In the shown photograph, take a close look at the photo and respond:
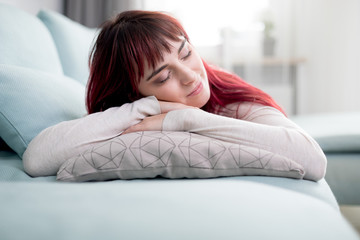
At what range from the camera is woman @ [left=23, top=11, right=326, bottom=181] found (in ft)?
2.70

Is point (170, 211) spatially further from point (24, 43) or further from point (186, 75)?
point (24, 43)

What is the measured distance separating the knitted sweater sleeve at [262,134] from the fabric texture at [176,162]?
3 centimetres

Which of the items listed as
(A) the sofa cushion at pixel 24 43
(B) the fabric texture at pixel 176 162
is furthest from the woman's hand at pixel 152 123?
(A) the sofa cushion at pixel 24 43

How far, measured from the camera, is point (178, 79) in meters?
1.03

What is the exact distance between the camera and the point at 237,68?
311 cm

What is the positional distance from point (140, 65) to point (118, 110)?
146 mm

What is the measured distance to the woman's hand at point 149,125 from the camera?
910 mm

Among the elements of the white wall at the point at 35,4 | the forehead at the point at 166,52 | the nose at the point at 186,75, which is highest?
the white wall at the point at 35,4

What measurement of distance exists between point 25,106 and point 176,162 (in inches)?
19.9

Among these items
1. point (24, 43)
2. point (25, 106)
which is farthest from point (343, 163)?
point (24, 43)

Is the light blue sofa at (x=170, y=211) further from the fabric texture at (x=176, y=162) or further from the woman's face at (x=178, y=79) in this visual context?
the woman's face at (x=178, y=79)

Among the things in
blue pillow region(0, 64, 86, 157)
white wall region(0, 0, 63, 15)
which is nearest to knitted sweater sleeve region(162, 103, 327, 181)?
blue pillow region(0, 64, 86, 157)

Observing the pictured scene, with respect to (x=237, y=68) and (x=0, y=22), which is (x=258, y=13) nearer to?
(x=237, y=68)

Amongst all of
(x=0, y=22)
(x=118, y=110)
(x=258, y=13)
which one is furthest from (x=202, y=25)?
(x=118, y=110)
